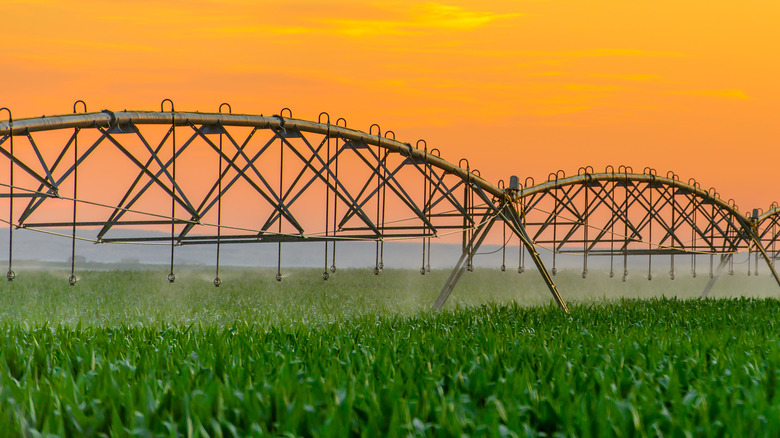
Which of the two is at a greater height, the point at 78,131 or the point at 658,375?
the point at 78,131

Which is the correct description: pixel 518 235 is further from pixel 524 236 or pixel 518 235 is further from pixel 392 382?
pixel 392 382

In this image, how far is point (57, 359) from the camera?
11906mm

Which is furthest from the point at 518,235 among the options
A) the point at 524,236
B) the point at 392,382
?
the point at 392,382

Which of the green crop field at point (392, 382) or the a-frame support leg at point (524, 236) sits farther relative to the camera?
the a-frame support leg at point (524, 236)

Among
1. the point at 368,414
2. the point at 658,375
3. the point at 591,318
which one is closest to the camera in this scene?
the point at 368,414

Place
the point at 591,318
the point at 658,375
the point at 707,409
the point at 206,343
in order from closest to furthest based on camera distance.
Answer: the point at 707,409
the point at 658,375
the point at 206,343
the point at 591,318

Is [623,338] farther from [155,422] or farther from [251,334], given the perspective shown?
[155,422]

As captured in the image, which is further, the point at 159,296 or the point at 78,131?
the point at 159,296

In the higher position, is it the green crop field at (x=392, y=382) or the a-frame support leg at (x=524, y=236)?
the a-frame support leg at (x=524, y=236)

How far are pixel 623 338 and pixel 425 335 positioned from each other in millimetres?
3622

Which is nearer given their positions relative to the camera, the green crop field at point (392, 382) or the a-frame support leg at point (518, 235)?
the green crop field at point (392, 382)

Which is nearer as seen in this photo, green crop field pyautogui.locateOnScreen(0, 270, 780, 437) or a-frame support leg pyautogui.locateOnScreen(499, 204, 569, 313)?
green crop field pyautogui.locateOnScreen(0, 270, 780, 437)

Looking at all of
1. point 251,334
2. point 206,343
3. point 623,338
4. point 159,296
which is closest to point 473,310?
point 623,338

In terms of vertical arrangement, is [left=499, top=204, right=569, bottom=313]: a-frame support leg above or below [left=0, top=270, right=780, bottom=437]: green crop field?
above
